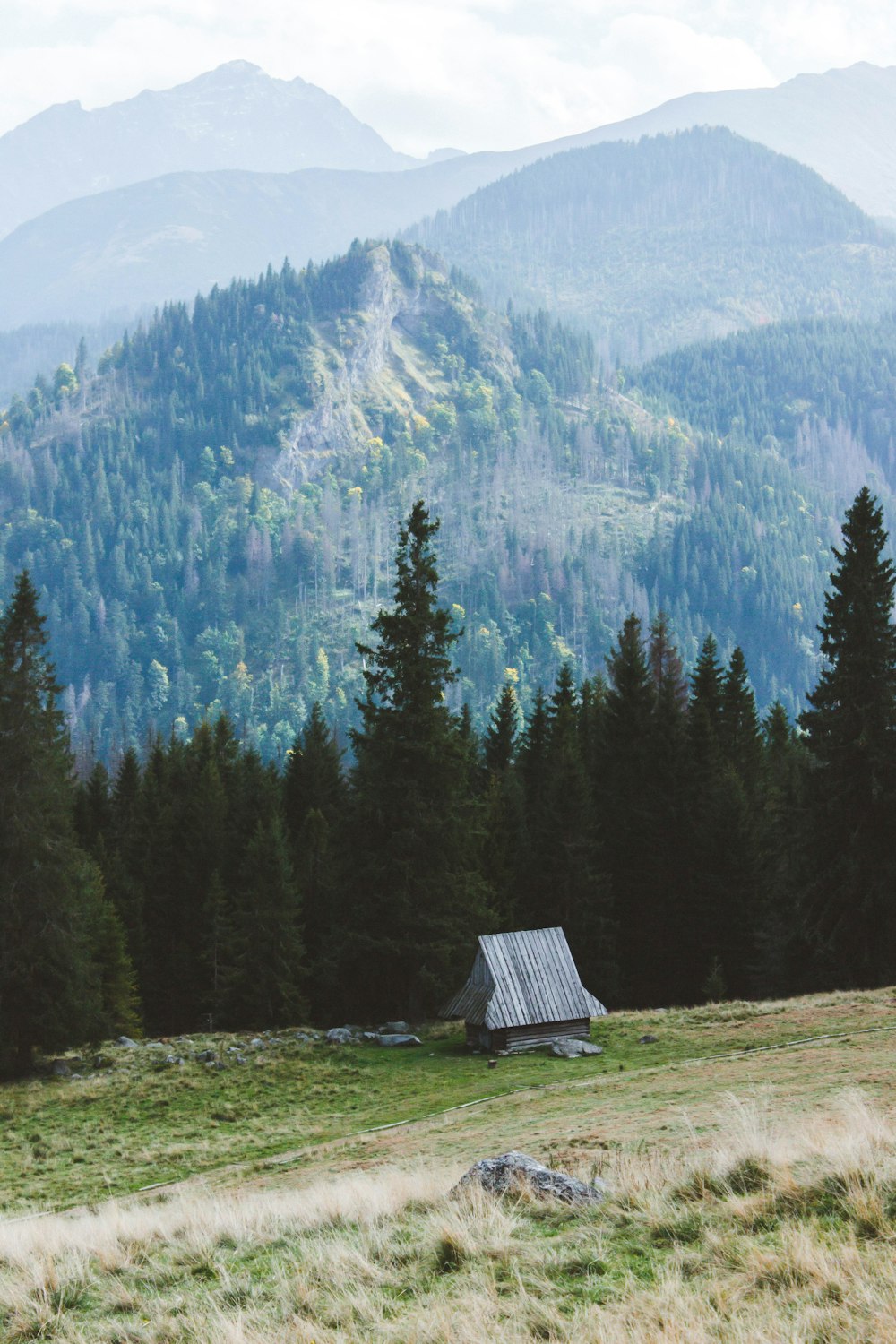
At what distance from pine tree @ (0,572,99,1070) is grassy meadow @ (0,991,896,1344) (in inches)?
572

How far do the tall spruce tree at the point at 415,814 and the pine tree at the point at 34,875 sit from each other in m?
9.46

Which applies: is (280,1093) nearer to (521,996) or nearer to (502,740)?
(521,996)

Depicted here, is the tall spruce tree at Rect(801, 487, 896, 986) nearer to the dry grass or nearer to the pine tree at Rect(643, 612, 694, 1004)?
the pine tree at Rect(643, 612, 694, 1004)

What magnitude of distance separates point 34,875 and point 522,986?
16.2 meters

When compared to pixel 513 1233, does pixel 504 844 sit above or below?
above

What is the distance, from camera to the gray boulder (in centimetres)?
1211

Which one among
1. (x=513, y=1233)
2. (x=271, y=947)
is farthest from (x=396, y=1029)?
(x=513, y=1233)

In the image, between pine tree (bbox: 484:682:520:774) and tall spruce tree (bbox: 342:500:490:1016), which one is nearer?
tall spruce tree (bbox: 342:500:490:1016)

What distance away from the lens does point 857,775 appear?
142ft

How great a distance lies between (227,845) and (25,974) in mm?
25051

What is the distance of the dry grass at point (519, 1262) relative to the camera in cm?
844

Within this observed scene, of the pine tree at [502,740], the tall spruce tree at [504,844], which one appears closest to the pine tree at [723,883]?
the tall spruce tree at [504,844]

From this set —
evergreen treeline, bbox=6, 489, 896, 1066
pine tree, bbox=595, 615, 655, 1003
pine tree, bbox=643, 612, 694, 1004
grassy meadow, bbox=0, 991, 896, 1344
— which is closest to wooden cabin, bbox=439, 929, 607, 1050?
evergreen treeline, bbox=6, 489, 896, 1066

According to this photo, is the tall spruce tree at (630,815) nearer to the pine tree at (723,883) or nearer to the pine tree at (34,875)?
the pine tree at (723,883)
